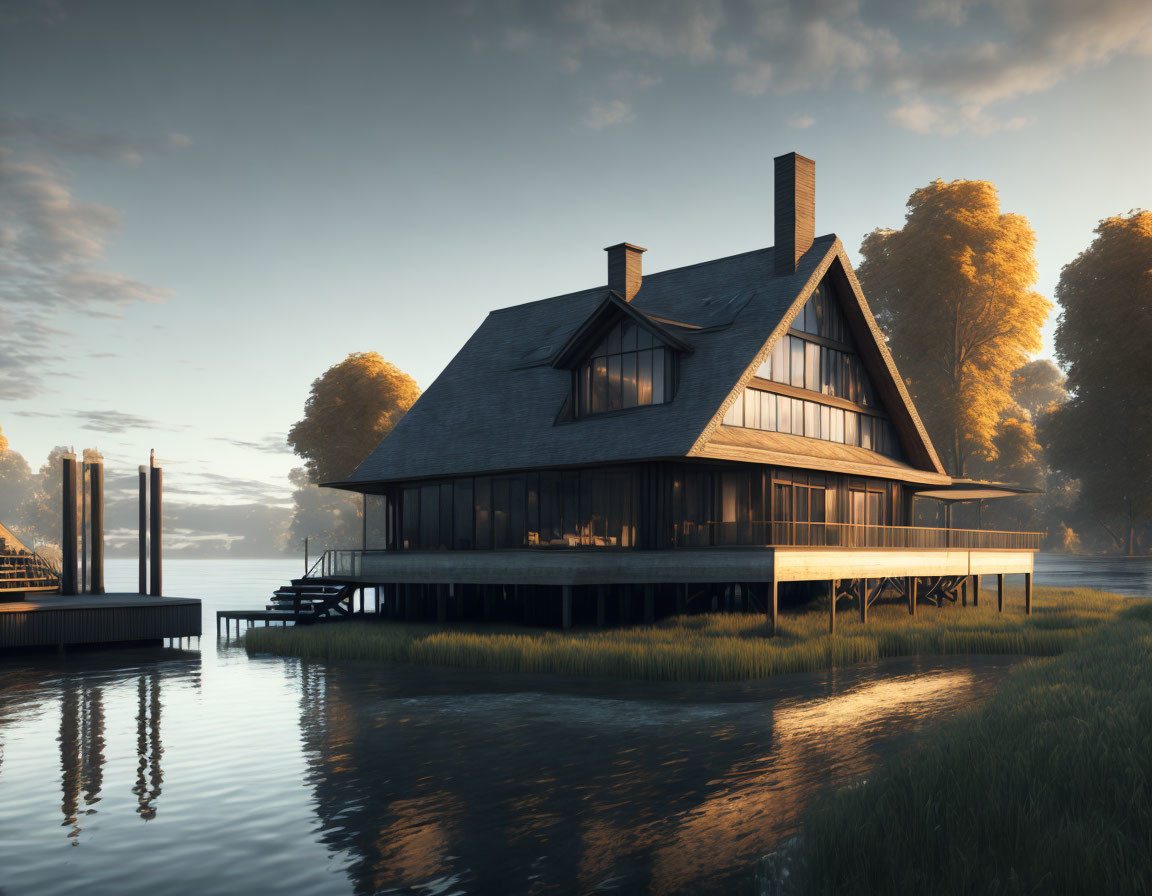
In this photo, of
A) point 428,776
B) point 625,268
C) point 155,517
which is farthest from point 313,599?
point 428,776

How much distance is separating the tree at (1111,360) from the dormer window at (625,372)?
3491 centimetres

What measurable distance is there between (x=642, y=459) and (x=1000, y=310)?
32412 millimetres

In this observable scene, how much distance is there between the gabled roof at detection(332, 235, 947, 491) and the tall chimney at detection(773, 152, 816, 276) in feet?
1.28

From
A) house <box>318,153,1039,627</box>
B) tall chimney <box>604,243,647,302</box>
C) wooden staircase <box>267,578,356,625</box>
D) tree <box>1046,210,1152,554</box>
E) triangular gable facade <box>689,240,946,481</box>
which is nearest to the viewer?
triangular gable facade <box>689,240,946,481</box>

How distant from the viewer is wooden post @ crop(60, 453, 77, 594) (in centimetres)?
3472

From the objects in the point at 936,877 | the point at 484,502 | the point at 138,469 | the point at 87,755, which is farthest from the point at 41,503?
the point at 936,877

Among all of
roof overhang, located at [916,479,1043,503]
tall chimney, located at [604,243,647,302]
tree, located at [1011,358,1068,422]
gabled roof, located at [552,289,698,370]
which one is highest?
tree, located at [1011,358,1068,422]

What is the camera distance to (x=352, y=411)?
60344 millimetres

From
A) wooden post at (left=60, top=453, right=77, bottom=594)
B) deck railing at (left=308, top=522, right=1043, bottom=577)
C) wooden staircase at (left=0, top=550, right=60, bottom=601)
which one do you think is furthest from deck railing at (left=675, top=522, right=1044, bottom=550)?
wooden post at (left=60, top=453, right=77, bottom=594)

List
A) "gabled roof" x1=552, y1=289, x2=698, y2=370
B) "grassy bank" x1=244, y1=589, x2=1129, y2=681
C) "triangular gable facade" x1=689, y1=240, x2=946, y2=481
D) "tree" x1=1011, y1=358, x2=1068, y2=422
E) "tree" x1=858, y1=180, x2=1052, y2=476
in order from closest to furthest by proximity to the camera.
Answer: "grassy bank" x1=244, y1=589, x2=1129, y2=681 → "triangular gable facade" x1=689, y1=240, x2=946, y2=481 → "gabled roof" x1=552, y1=289, x2=698, y2=370 → "tree" x1=858, y1=180, x2=1052, y2=476 → "tree" x1=1011, y1=358, x2=1068, y2=422

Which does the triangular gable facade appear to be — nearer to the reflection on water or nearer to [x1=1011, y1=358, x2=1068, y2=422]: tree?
the reflection on water

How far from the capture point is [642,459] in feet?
94.1

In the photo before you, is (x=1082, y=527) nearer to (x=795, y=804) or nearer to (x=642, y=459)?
(x=642, y=459)

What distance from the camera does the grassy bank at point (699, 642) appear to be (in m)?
23.8
